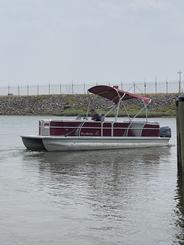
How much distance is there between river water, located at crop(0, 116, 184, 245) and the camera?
1318 centimetres

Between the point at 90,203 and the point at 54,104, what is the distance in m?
109

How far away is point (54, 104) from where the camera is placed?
125m

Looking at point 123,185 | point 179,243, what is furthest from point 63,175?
point 179,243

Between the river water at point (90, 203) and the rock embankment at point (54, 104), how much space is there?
8604cm

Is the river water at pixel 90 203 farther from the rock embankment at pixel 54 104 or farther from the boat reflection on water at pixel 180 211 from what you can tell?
the rock embankment at pixel 54 104

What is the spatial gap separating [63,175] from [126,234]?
382 inches

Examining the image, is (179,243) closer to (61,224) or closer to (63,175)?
(61,224)

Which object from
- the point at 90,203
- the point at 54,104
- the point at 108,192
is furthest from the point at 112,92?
the point at 54,104

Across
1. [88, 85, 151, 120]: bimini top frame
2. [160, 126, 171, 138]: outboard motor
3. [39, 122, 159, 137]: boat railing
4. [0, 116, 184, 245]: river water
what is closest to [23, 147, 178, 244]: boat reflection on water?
[0, 116, 184, 245]: river water

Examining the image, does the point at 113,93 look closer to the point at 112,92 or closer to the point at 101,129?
the point at 112,92

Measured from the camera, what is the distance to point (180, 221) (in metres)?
14.4

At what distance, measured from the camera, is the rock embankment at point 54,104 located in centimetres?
11462

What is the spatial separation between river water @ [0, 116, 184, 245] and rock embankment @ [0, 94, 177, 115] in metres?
86.0

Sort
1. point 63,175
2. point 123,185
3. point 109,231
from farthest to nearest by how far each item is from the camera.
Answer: point 63,175, point 123,185, point 109,231
